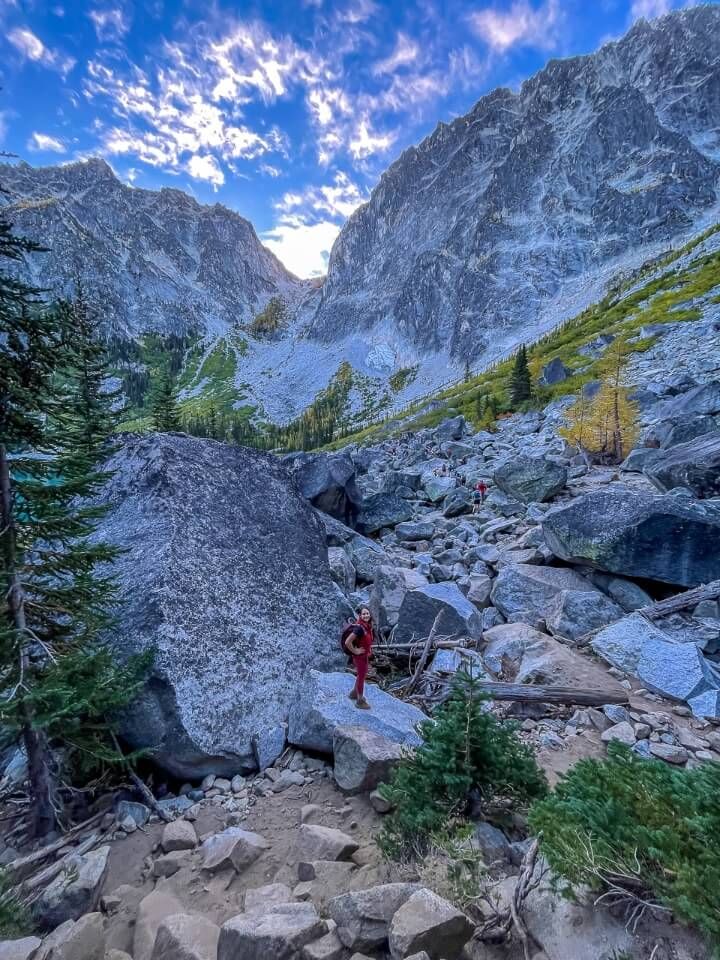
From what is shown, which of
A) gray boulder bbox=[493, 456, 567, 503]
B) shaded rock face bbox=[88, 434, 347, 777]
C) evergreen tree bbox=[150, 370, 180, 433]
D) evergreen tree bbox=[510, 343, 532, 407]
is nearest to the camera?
shaded rock face bbox=[88, 434, 347, 777]

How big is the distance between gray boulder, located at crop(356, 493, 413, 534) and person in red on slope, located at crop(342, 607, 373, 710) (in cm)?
1077

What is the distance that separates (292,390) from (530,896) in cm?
20207

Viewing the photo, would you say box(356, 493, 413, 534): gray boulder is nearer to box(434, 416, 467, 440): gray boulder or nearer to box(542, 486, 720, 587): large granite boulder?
box(542, 486, 720, 587): large granite boulder

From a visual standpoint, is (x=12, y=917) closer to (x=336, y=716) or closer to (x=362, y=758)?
(x=362, y=758)

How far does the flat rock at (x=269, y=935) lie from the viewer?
11.4 feet

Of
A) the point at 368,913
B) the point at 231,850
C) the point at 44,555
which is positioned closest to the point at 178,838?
the point at 231,850

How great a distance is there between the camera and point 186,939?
12.6 ft

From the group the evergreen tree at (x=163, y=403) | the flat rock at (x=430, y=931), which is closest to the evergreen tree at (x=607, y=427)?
the flat rock at (x=430, y=931)

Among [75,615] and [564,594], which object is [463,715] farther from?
[564,594]

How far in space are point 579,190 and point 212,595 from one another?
668 feet

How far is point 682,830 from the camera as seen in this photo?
301cm

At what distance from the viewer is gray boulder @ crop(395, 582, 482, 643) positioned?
9.47 metres

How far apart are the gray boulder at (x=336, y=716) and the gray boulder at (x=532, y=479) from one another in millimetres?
12255

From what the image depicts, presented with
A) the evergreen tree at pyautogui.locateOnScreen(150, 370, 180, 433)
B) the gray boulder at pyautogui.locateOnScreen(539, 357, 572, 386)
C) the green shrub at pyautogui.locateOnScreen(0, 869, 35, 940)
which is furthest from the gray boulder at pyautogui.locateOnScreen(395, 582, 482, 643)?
the gray boulder at pyautogui.locateOnScreen(539, 357, 572, 386)
